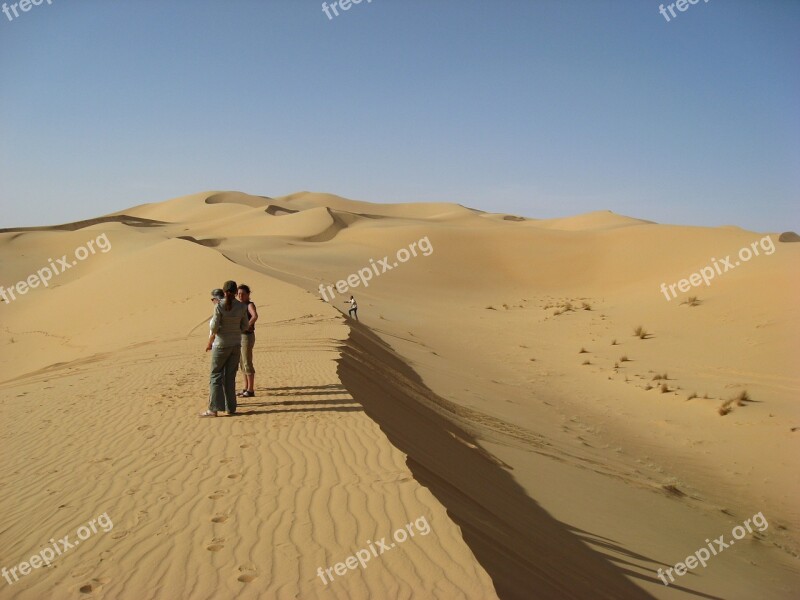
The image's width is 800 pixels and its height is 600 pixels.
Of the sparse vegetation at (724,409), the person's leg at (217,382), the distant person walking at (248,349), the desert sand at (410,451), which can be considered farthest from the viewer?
the sparse vegetation at (724,409)

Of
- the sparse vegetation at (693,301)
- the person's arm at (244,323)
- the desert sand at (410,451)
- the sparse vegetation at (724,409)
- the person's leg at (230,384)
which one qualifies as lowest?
the sparse vegetation at (724,409)

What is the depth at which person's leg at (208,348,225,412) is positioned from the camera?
7.50 metres

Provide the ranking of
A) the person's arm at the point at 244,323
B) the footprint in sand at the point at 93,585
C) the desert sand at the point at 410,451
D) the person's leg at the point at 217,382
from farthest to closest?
the person's arm at the point at 244,323
the person's leg at the point at 217,382
the desert sand at the point at 410,451
the footprint in sand at the point at 93,585

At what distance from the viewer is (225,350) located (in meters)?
7.69

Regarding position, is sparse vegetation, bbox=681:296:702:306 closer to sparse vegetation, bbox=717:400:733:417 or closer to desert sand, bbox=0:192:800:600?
desert sand, bbox=0:192:800:600

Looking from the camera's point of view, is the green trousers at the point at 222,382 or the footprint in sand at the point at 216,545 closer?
the footprint in sand at the point at 216,545

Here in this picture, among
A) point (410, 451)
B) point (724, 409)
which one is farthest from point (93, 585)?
point (724, 409)

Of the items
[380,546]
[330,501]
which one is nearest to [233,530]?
[330,501]

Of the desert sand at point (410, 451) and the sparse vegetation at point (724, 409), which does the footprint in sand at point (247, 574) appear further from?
the sparse vegetation at point (724, 409)

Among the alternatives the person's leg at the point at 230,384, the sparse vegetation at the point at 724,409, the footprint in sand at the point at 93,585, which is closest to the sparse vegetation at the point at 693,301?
the sparse vegetation at the point at 724,409

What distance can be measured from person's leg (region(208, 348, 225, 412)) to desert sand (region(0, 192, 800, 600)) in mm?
325

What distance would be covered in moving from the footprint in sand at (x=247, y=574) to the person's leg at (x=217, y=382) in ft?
12.9

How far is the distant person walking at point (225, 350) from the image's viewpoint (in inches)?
297

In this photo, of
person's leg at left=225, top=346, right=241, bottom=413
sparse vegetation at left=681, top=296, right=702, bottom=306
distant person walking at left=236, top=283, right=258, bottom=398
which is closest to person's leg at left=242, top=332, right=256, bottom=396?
distant person walking at left=236, top=283, right=258, bottom=398
